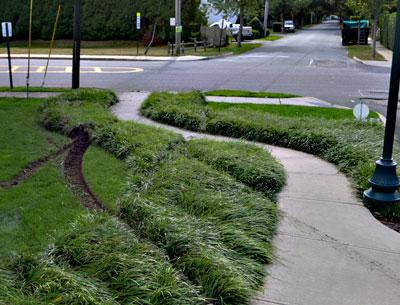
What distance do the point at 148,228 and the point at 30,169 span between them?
122 inches

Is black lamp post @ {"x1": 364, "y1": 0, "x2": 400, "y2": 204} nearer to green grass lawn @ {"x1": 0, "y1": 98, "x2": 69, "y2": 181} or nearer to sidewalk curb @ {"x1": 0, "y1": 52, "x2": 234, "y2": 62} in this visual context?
green grass lawn @ {"x1": 0, "y1": 98, "x2": 69, "y2": 181}

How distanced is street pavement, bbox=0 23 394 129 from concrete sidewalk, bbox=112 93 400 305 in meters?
7.65

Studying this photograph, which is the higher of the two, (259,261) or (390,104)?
(390,104)

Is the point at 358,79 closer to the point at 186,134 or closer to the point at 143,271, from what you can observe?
the point at 186,134

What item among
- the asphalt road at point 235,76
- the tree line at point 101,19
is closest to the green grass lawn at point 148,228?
the asphalt road at point 235,76

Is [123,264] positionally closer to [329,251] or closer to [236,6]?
[329,251]

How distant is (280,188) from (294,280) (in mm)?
2476

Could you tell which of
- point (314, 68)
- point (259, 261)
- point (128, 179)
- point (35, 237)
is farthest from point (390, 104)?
point (314, 68)

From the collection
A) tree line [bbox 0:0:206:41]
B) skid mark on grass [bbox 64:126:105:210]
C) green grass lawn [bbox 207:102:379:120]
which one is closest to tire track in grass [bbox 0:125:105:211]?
skid mark on grass [bbox 64:126:105:210]

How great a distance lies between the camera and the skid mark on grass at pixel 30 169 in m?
6.71

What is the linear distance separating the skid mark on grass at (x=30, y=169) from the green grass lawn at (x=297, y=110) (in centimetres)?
472

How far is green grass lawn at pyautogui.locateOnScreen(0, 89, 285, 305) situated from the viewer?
12.6 feet

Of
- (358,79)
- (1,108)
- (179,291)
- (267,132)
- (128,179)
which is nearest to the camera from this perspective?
(179,291)

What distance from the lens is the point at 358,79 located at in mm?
20797
